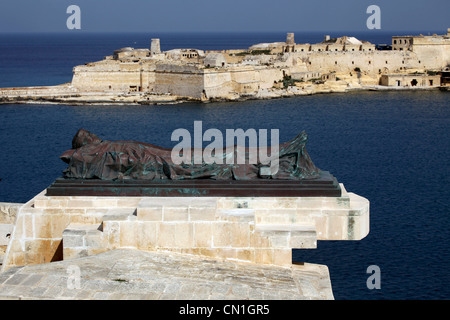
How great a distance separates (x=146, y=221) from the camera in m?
9.07

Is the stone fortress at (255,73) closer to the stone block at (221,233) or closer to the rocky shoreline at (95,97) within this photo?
the rocky shoreline at (95,97)

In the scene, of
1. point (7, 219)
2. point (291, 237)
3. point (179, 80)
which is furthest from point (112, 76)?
point (291, 237)

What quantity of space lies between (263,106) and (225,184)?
39.2 metres

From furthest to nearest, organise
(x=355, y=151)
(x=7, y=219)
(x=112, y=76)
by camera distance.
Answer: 1. (x=112, y=76)
2. (x=355, y=151)
3. (x=7, y=219)

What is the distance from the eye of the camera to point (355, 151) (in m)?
30.8

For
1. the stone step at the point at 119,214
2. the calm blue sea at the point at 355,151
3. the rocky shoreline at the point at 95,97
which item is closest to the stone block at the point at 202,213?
the stone step at the point at 119,214

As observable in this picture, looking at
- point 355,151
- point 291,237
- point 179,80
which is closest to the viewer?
point 291,237

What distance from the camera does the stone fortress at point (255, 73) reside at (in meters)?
51.2

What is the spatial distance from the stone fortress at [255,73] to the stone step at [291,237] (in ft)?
135

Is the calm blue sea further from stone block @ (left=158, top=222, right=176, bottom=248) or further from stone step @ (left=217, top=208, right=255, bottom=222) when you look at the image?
stone block @ (left=158, top=222, right=176, bottom=248)

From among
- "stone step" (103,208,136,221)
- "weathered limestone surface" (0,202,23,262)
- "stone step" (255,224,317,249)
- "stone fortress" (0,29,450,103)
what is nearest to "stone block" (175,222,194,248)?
"stone step" (103,208,136,221)

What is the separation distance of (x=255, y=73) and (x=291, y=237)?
4650cm

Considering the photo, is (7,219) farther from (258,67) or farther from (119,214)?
(258,67)
